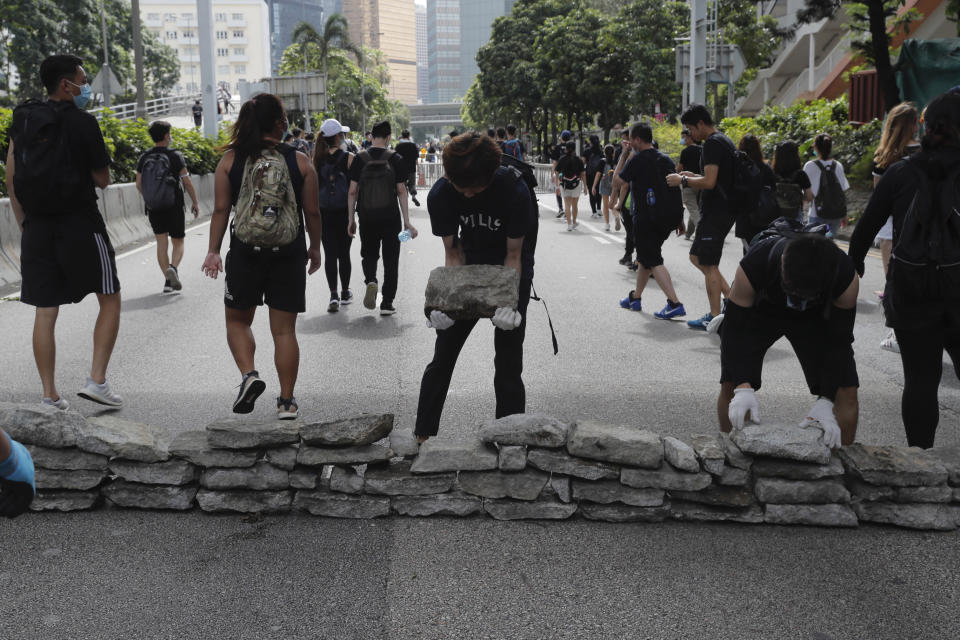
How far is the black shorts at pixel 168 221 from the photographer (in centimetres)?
1066

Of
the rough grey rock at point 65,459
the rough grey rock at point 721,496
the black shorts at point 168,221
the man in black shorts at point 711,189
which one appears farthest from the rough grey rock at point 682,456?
the black shorts at point 168,221

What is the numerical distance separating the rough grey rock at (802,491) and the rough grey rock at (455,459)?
3.59 ft

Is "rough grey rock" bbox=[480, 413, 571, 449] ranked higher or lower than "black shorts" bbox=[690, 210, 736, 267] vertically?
lower

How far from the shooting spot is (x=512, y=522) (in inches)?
159

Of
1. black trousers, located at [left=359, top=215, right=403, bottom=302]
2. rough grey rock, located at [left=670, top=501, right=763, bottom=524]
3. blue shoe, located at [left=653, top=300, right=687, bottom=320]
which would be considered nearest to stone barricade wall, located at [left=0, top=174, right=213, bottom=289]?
black trousers, located at [left=359, top=215, right=403, bottom=302]

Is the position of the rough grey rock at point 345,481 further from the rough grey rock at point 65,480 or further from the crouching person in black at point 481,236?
the rough grey rock at point 65,480

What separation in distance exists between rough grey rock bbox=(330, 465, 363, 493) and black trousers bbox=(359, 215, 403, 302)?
5.34 m

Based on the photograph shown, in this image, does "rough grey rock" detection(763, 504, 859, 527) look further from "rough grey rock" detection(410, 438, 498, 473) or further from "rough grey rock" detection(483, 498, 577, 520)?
"rough grey rock" detection(410, 438, 498, 473)

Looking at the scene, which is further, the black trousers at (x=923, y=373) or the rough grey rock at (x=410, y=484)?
the black trousers at (x=923, y=373)

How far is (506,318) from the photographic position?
4.28m

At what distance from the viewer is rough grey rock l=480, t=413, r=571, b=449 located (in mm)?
3994

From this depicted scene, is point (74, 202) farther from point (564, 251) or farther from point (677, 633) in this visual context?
point (564, 251)

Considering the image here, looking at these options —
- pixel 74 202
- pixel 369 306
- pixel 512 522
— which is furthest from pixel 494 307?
pixel 369 306

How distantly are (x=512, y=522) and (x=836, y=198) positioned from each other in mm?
7633
